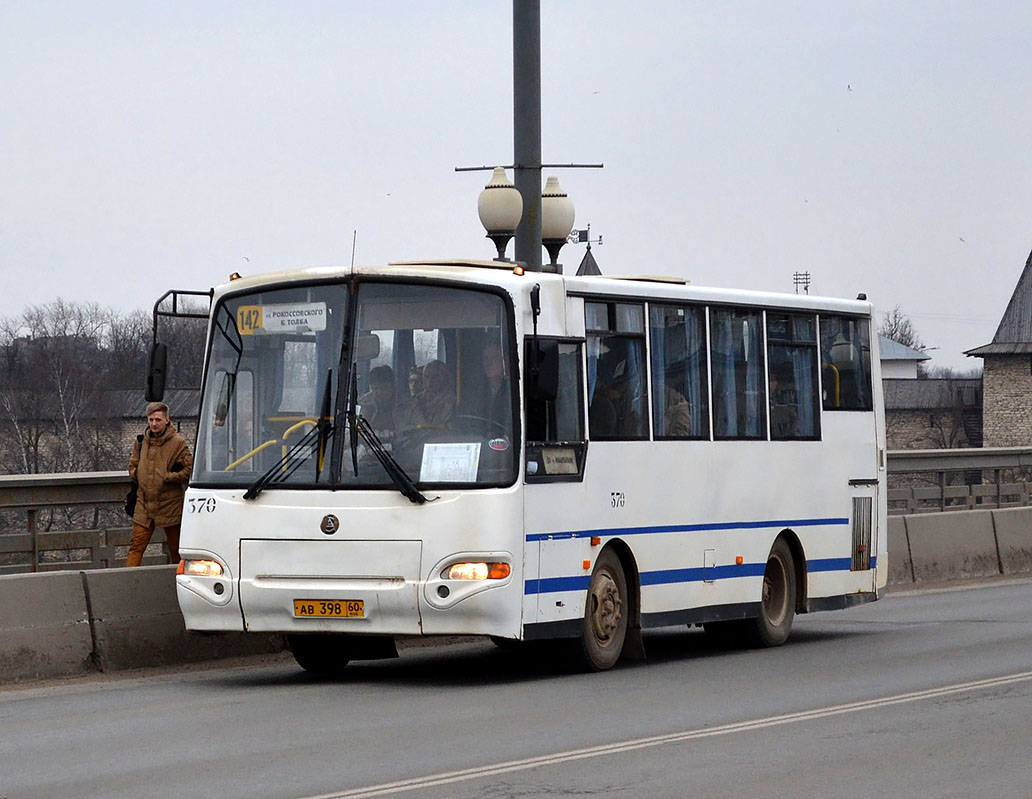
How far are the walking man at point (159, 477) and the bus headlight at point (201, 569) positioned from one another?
7.41 ft

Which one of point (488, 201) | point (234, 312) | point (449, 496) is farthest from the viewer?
point (488, 201)

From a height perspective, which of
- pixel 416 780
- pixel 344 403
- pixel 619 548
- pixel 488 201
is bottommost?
pixel 416 780

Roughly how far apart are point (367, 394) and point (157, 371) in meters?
1.56

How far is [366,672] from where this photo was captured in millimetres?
14055

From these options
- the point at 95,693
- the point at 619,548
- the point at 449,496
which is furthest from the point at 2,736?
the point at 619,548

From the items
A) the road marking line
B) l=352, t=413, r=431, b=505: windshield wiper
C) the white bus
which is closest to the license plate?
the white bus

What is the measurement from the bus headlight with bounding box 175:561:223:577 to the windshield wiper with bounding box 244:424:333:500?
502 mm

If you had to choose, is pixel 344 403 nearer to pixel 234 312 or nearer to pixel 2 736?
pixel 234 312

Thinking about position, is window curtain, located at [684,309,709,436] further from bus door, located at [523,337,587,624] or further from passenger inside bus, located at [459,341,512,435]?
passenger inside bus, located at [459,341,512,435]

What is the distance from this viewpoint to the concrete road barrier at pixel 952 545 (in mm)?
23609

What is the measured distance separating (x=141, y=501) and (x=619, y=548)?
12.9 ft

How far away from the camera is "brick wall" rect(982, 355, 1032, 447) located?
101 metres

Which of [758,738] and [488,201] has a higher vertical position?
[488,201]

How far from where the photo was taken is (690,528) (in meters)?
14.7
